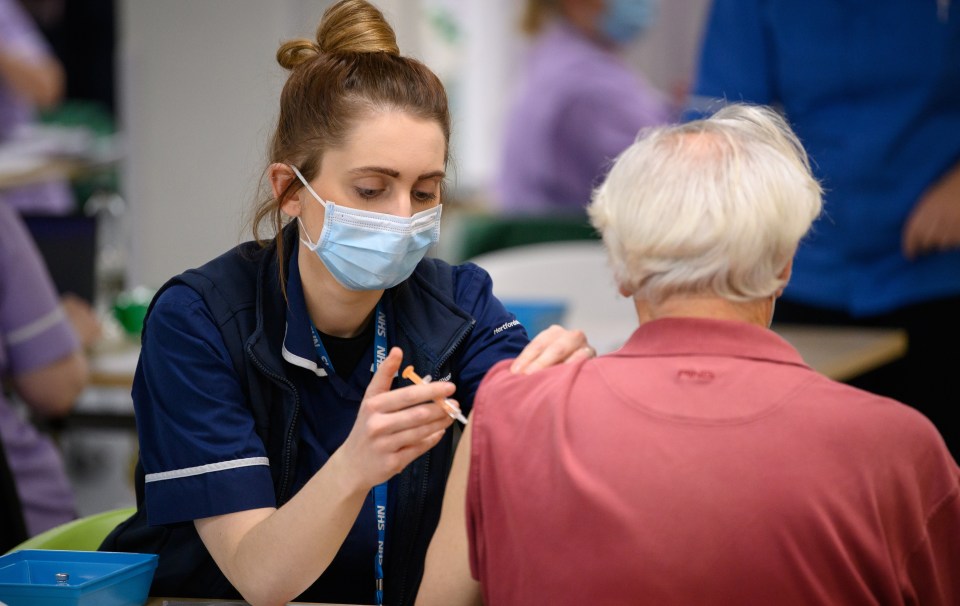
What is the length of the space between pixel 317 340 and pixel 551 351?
1.24 ft

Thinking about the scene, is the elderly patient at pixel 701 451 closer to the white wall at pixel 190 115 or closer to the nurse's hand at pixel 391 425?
the nurse's hand at pixel 391 425

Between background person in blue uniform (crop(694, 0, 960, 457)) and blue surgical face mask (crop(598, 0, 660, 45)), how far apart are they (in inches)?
63.1

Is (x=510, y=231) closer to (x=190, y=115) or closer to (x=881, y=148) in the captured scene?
(x=190, y=115)

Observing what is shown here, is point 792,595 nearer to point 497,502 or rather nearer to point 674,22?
point 497,502

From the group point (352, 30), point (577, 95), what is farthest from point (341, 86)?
point (577, 95)

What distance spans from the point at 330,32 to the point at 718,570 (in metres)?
0.92

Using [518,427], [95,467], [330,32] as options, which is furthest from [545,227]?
[518,427]

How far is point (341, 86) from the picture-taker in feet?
5.15

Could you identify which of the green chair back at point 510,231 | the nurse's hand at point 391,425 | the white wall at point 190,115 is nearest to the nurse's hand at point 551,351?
the nurse's hand at point 391,425

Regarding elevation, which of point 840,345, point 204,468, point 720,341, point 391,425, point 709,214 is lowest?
point 840,345

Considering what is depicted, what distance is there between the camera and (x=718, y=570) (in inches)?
43.1

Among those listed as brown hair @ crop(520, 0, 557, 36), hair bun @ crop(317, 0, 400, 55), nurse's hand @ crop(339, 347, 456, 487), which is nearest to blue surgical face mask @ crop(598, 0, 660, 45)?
brown hair @ crop(520, 0, 557, 36)

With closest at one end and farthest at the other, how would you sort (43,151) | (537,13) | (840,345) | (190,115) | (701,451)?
(701,451) → (840,345) → (537,13) → (190,115) → (43,151)

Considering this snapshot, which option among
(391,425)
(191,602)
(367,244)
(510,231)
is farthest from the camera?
(510,231)
